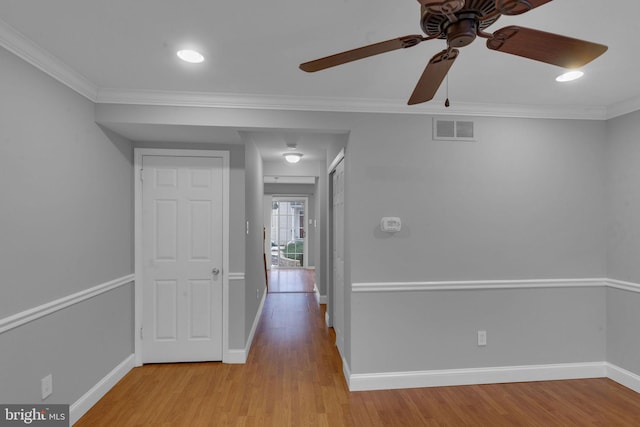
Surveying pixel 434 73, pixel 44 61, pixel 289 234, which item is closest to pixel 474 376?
pixel 434 73

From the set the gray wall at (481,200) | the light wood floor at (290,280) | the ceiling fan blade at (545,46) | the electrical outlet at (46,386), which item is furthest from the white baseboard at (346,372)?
the light wood floor at (290,280)

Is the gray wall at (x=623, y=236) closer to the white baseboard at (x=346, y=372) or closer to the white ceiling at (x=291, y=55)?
the white ceiling at (x=291, y=55)

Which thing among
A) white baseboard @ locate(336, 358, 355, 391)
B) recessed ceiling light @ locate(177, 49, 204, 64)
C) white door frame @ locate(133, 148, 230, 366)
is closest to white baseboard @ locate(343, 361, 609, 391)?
white baseboard @ locate(336, 358, 355, 391)

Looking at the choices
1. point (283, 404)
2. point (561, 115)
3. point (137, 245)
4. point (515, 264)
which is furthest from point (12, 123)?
point (561, 115)

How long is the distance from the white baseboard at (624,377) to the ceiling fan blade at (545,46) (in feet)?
9.85

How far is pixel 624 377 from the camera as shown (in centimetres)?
286

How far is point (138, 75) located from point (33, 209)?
1119mm

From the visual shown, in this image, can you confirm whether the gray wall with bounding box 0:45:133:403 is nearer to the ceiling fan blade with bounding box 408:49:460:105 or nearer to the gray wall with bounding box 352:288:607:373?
the gray wall with bounding box 352:288:607:373

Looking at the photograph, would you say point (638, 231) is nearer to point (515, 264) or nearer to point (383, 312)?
point (515, 264)

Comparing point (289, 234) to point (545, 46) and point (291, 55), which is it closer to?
point (291, 55)

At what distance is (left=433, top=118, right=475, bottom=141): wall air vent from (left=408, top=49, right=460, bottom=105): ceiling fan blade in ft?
4.34

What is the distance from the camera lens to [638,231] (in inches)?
110

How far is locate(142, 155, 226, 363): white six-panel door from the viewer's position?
10.6 ft

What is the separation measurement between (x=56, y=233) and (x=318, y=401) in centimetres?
227
